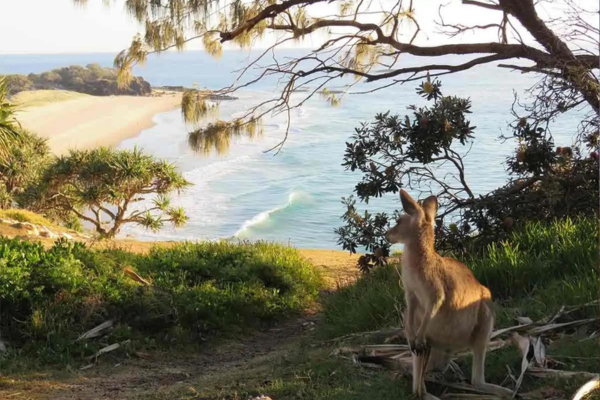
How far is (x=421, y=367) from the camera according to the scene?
395cm

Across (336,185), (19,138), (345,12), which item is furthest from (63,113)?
(345,12)

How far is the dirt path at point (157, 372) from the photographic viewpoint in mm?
5625

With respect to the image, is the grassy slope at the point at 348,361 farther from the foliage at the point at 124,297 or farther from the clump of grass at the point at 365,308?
the foliage at the point at 124,297

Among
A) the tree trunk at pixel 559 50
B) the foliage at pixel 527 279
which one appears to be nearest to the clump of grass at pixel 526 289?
the foliage at pixel 527 279

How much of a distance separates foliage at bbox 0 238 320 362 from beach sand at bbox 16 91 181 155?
26896 millimetres

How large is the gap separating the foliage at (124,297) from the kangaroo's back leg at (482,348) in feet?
13.0

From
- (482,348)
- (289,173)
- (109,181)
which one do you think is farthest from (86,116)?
(482,348)

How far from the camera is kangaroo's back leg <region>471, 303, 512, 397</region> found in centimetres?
389

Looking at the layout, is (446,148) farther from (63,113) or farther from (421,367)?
(63,113)

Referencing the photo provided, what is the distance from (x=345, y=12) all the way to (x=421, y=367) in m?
6.95

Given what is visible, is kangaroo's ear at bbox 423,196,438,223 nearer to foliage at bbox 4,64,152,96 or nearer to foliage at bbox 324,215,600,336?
foliage at bbox 324,215,600,336

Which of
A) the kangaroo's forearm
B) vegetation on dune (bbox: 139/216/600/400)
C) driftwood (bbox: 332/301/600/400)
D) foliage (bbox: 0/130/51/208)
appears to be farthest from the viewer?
foliage (bbox: 0/130/51/208)

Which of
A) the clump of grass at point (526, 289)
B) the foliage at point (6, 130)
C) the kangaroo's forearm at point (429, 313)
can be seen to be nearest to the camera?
the kangaroo's forearm at point (429, 313)

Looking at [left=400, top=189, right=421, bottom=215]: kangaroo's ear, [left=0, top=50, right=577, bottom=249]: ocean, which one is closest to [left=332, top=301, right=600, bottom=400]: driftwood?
[left=400, top=189, right=421, bottom=215]: kangaroo's ear
